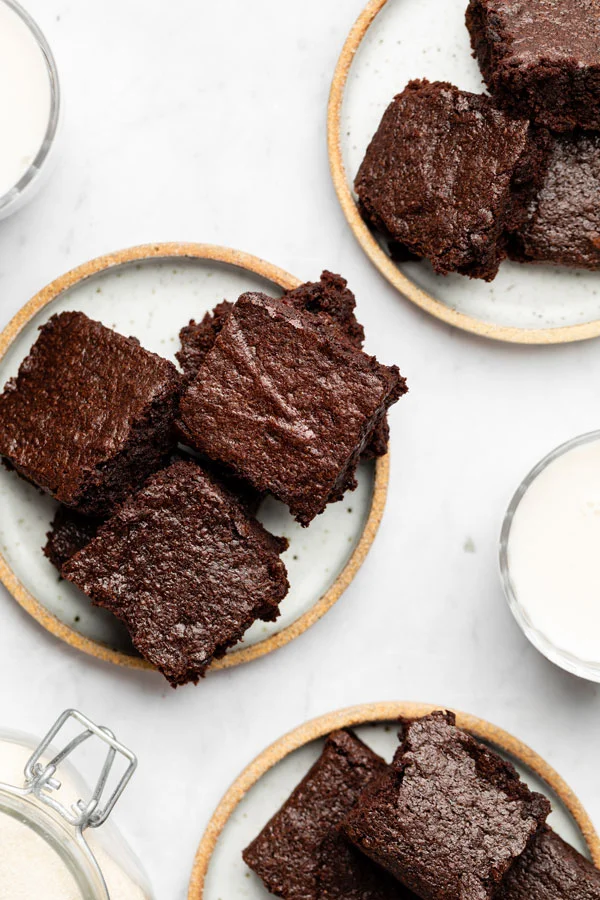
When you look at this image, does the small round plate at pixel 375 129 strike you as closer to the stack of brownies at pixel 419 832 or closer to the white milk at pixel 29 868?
the stack of brownies at pixel 419 832

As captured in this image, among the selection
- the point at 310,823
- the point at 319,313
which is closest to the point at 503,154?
the point at 319,313

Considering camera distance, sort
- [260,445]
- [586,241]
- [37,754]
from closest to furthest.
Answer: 1. [37,754]
2. [260,445]
3. [586,241]

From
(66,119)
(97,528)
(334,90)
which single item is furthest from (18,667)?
(334,90)

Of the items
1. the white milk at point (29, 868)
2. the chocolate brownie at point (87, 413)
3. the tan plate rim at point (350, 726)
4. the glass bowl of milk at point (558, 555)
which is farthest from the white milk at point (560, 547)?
the white milk at point (29, 868)

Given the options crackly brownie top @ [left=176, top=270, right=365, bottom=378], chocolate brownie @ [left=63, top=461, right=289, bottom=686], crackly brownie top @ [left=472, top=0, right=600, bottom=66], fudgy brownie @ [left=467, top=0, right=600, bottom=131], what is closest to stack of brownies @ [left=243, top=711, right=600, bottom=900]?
chocolate brownie @ [left=63, top=461, right=289, bottom=686]

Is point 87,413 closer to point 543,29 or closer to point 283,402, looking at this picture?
point 283,402

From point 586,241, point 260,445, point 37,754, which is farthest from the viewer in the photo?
point 586,241

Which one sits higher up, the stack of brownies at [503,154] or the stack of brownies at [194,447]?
the stack of brownies at [503,154]

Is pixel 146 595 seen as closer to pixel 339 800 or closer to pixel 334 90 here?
pixel 339 800
